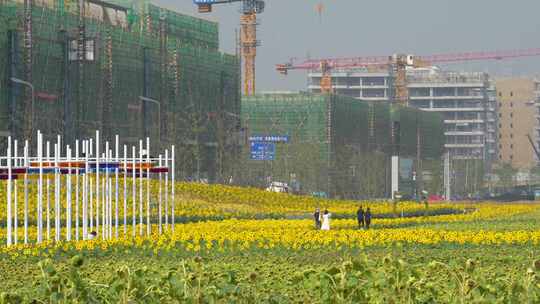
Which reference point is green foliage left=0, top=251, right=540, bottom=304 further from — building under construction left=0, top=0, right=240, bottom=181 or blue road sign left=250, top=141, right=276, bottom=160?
blue road sign left=250, top=141, right=276, bottom=160

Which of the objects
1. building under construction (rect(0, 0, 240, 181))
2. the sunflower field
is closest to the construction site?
building under construction (rect(0, 0, 240, 181))

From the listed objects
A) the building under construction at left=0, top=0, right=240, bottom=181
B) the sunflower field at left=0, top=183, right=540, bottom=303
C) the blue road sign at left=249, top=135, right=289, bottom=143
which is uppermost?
the building under construction at left=0, top=0, right=240, bottom=181

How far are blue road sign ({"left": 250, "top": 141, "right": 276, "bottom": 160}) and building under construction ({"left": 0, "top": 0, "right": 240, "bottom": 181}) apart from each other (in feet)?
43.7

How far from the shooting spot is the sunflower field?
558 inches

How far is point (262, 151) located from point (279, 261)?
434 ft

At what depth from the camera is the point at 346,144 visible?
18675 cm

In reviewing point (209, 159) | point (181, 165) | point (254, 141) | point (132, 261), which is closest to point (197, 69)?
point (209, 159)

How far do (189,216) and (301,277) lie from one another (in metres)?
51.5

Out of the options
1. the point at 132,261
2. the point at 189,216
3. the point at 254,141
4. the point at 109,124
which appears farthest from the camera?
the point at 254,141

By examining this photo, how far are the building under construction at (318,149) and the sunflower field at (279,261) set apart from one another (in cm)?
6571

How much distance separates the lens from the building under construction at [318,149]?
6319 inches

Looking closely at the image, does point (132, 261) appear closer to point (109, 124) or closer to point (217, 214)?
point (217, 214)

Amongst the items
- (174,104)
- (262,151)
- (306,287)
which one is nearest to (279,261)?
(306,287)

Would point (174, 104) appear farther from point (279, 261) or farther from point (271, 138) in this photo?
point (279, 261)
